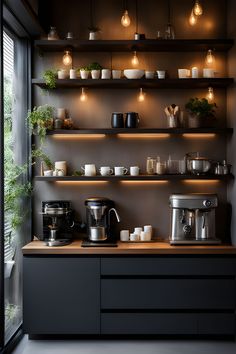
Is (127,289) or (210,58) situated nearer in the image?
(127,289)

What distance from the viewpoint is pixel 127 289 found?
159 inches

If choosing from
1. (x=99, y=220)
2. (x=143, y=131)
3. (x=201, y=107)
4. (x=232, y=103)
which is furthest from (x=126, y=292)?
(x=232, y=103)

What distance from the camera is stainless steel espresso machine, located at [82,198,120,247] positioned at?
4.26 m

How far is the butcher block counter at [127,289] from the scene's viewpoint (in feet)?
13.2

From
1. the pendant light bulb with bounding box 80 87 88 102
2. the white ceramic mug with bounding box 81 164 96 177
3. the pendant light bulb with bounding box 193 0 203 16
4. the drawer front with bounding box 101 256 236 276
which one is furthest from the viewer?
the pendant light bulb with bounding box 80 87 88 102

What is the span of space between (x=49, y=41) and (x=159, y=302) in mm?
2509

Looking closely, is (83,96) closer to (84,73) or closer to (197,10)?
(84,73)

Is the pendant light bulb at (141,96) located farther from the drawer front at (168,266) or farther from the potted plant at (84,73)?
the drawer front at (168,266)

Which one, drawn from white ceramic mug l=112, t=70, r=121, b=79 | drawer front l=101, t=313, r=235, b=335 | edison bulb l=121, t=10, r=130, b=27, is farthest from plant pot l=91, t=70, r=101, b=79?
drawer front l=101, t=313, r=235, b=335

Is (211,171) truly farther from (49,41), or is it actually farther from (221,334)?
(49,41)

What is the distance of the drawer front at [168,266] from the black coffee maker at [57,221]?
1.65 ft

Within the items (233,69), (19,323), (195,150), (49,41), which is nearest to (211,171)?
(195,150)

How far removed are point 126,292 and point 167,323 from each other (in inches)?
17.1

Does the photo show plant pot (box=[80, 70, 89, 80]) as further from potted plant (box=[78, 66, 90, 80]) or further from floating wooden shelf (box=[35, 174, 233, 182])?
floating wooden shelf (box=[35, 174, 233, 182])
